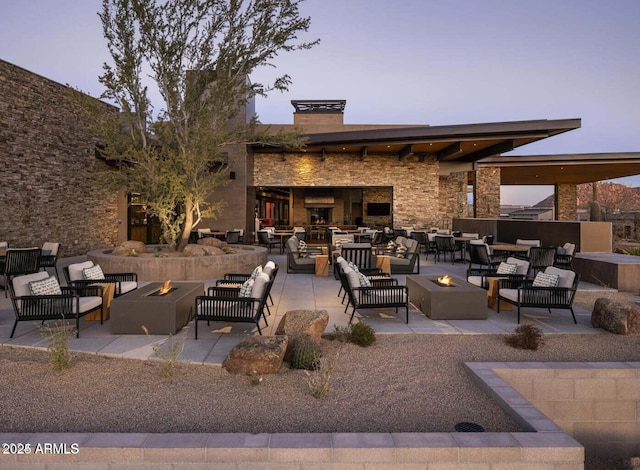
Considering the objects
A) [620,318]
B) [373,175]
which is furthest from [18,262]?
[373,175]

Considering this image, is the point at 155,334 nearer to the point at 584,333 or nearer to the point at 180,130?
the point at 584,333

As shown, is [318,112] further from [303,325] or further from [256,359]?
[256,359]

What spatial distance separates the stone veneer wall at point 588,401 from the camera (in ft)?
11.6

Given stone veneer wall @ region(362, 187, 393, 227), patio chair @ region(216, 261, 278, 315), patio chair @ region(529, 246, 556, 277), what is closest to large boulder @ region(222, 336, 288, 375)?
patio chair @ region(216, 261, 278, 315)

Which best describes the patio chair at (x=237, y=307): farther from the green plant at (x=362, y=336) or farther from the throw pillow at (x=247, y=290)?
the green plant at (x=362, y=336)

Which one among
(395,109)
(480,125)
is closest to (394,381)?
(480,125)

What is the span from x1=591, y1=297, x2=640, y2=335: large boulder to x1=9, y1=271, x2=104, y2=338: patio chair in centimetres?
678

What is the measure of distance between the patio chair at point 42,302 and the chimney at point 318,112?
20.1 metres

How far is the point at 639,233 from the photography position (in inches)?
768

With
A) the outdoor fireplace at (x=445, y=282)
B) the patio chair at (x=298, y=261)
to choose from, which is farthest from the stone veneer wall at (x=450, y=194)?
the outdoor fireplace at (x=445, y=282)

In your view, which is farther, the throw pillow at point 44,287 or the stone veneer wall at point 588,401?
the throw pillow at point 44,287

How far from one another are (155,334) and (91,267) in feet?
7.67

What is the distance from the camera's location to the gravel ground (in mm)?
2758

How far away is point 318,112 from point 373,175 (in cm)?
819
